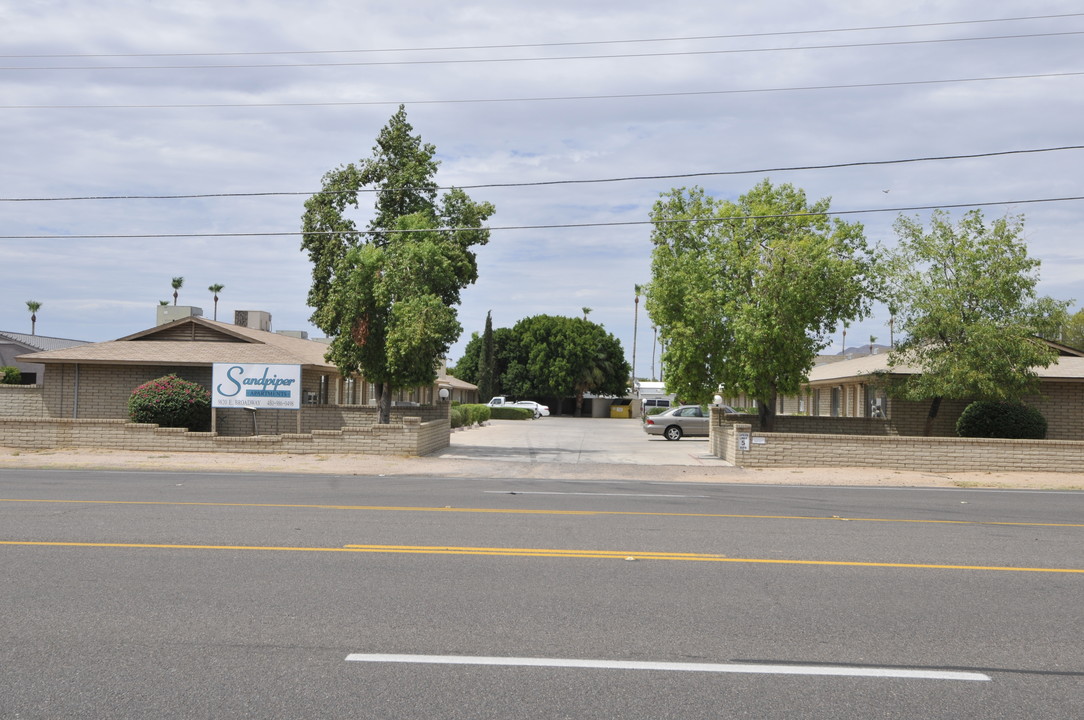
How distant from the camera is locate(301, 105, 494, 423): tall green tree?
25.2 metres

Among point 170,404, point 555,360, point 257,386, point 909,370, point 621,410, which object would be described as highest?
point 555,360

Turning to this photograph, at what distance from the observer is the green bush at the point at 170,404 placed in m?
25.5

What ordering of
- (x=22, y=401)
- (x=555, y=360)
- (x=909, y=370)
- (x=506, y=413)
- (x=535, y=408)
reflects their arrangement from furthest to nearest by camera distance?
(x=555, y=360) < (x=535, y=408) < (x=506, y=413) < (x=22, y=401) < (x=909, y=370)

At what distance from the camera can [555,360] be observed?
72.2 metres

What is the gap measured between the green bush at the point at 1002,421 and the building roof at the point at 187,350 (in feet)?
63.2

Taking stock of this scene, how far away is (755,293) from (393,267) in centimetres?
1009

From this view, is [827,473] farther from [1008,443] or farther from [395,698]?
[395,698]

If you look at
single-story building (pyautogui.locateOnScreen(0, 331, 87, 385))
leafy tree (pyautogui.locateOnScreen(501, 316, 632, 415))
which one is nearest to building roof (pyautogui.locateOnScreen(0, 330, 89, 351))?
single-story building (pyautogui.locateOnScreen(0, 331, 87, 385))

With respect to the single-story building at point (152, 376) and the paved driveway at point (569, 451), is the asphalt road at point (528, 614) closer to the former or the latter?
the paved driveway at point (569, 451)

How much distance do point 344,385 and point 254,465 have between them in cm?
1543

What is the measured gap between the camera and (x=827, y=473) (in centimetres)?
2092

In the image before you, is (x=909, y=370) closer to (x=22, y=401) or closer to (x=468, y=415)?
(x=468, y=415)

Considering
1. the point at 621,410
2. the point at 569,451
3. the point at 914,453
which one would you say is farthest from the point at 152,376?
the point at 621,410

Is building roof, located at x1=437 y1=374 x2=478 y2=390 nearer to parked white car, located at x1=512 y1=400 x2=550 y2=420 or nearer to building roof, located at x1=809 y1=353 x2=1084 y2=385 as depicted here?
parked white car, located at x1=512 y1=400 x2=550 y2=420
